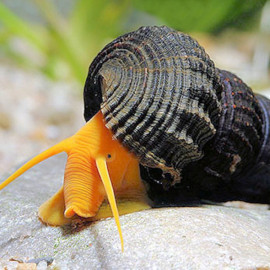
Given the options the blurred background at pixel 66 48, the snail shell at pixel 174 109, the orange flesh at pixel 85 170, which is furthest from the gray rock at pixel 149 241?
the blurred background at pixel 66 48

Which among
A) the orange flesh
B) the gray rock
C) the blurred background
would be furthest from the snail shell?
the blurred background

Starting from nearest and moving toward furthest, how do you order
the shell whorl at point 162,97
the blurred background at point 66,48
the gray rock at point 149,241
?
the gray rock at point 149,241 → the shell whorl at point 162,97 → the blurred background at point 66,48

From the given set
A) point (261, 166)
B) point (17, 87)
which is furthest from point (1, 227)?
point (17, 87)

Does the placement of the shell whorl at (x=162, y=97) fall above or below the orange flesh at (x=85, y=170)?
above

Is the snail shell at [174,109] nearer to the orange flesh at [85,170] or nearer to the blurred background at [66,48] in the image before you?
the orange flesh at [85,170]

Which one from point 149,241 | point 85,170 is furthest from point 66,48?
point 149,241

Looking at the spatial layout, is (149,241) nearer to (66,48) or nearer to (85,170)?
(85,170)

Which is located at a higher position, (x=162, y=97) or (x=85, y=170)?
(x=162, y=97)
